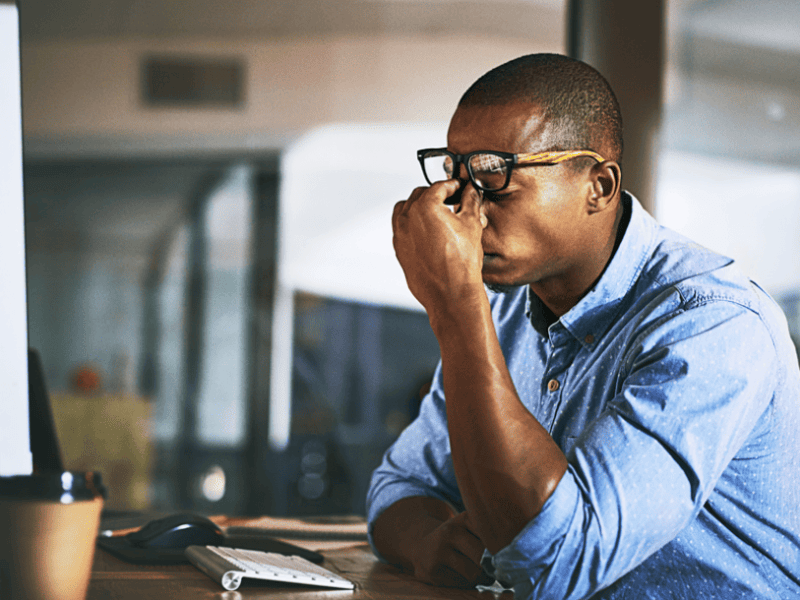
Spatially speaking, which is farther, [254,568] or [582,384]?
[582,384]

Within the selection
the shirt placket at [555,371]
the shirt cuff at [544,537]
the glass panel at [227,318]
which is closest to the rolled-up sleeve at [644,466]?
the shirt cuff at [544,537]

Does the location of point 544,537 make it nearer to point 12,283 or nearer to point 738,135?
point 12,283

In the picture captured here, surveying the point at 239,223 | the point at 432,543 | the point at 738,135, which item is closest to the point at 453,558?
the point at 432,543

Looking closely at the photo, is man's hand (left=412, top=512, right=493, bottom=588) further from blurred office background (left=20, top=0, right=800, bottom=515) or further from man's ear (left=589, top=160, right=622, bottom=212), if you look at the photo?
blurred office background (left=20, top=0, right=800, bottom=515)

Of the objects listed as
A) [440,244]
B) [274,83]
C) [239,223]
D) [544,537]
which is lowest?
[544,537]

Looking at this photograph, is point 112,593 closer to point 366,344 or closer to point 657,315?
point 657,315

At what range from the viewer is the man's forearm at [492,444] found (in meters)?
0.80

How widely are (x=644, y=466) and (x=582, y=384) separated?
0.80 feet

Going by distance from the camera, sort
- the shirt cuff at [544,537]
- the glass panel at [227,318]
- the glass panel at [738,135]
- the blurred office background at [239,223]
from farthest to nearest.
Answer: the glass panel at [227,318] < the blurred office background at [239,223] < the glass panel at [738,135] < the shirt cuff at [544,537]

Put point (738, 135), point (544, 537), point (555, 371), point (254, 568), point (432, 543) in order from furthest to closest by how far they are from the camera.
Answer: point (738, 135)
point (555, 371)
point (432, 543)
point (254, 568)
point (544, 537)

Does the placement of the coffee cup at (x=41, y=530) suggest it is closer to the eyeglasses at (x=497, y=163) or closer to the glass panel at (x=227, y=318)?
the eyeglasses at (x=497, y=163)

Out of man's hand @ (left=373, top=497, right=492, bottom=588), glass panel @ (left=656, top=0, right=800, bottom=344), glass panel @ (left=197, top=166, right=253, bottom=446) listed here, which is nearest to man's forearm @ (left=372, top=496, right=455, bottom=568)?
man's hand @ (left=373, top=497, right=492, bottom=588)

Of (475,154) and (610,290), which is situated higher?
(475,154)

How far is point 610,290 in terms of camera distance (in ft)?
3.49
